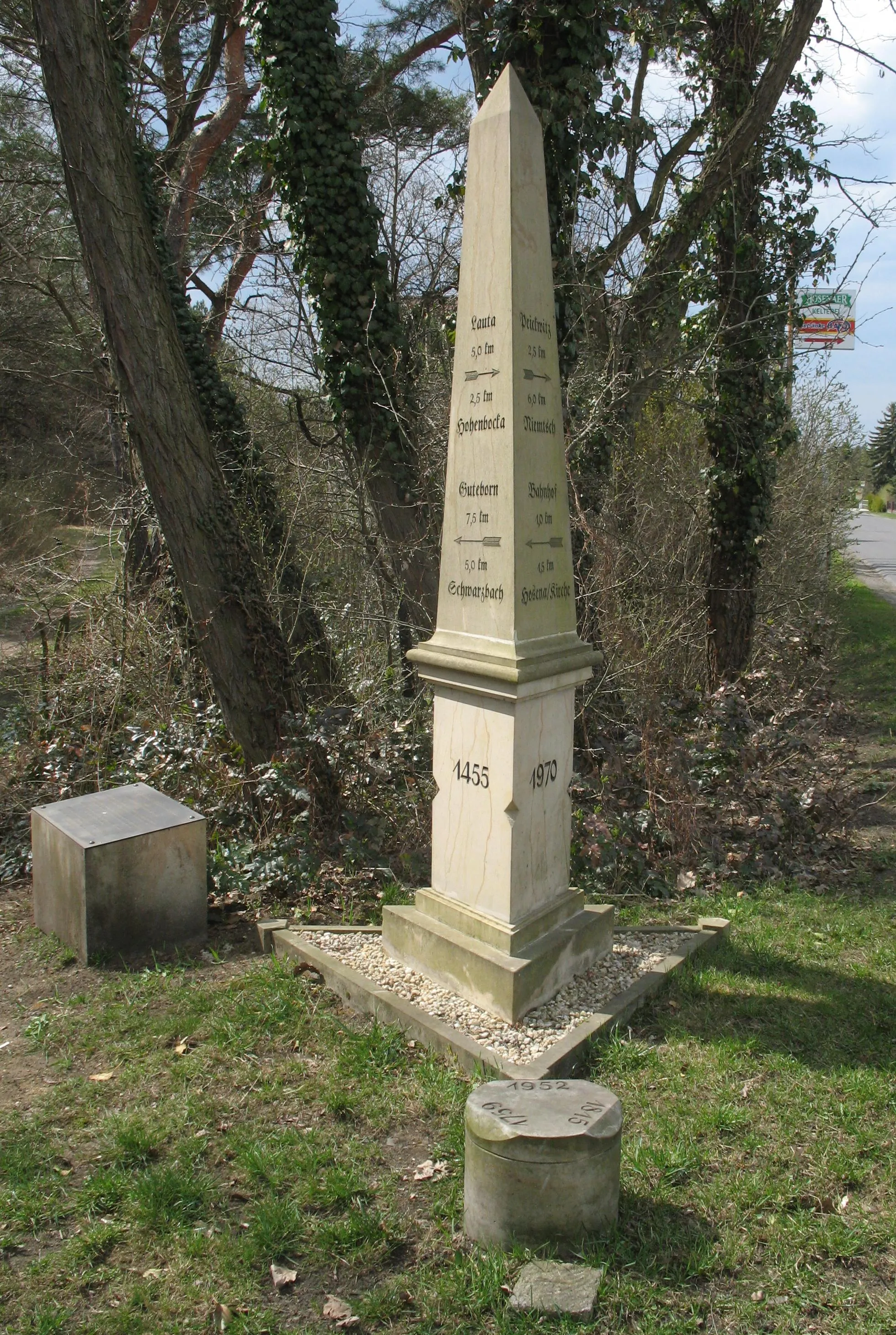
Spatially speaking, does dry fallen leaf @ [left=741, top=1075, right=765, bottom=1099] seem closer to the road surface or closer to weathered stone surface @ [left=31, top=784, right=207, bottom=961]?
weathered stone surface @ [left=31, top=784, right=207, bottom=961]

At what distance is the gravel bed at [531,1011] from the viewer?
3697mm

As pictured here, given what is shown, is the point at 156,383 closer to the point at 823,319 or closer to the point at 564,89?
the point at 564,89

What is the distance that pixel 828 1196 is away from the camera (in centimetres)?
294

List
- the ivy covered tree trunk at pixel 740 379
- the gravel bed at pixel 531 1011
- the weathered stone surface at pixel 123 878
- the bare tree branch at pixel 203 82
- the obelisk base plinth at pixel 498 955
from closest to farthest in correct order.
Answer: the gravel bed at pixel 531 1011 < the obelisk base plinth at pixel 498 955 < the weathered stone surface at pixel 123 878 < the ivy covered tree trunk at pixel 740 379 < the bare tree branch at pixel 203 82

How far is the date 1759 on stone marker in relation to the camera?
3.90 m

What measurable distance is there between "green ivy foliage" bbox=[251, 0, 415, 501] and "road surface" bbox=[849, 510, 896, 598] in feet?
35.7

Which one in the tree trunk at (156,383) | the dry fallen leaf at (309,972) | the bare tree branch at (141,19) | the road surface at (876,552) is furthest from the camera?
the road surface at (876,552)

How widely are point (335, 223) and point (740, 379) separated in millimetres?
3871

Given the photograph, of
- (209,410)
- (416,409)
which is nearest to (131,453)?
(209,410)

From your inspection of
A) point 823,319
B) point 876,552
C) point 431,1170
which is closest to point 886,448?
point 876,552

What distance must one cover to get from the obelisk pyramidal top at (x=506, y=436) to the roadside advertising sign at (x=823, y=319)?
5751 mm

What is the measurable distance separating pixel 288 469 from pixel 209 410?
82 cm

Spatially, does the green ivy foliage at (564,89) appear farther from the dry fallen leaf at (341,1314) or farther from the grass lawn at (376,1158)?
the dry fallen leaf at (341,1314)

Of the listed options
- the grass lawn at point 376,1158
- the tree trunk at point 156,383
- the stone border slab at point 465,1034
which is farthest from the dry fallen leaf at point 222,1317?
the tree trunk at point 156,383
